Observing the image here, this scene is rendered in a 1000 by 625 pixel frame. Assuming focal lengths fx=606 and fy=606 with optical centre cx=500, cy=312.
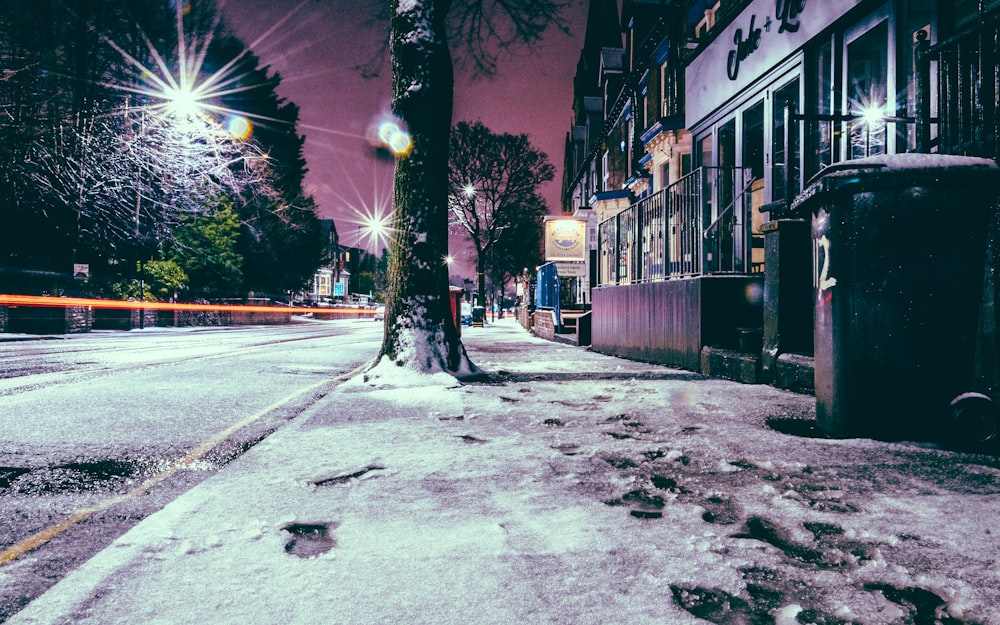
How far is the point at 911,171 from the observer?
3445 mm

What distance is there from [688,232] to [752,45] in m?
3.33

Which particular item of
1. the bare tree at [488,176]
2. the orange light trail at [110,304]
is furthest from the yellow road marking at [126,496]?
the bare tree at [488,176]

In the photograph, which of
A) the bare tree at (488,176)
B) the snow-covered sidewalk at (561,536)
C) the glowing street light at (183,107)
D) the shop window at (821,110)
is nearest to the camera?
the snow-covered sidewalk at (561,536)

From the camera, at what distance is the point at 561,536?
220 cm

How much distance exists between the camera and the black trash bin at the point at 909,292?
135 inches

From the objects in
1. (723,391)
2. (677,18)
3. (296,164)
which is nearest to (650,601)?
(723,391)

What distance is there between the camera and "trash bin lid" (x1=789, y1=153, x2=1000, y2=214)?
3389 mm

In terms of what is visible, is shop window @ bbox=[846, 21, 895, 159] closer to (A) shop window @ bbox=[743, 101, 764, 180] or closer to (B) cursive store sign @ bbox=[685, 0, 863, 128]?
(B) cursive store sign @ bbox=[685, 0, 863, 128]

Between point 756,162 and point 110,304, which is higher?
point 756,162

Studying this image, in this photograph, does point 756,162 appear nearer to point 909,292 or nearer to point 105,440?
point 909,292

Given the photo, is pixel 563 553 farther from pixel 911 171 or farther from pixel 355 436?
pixel 911 171

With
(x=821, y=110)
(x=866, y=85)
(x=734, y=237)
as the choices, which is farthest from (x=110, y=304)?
(x=866, y=85)

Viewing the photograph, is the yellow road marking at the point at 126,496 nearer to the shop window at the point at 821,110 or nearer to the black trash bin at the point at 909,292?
the black trash bin at the point at 909,292

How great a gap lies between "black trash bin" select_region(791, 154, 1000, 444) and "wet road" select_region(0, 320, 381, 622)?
148 inches
